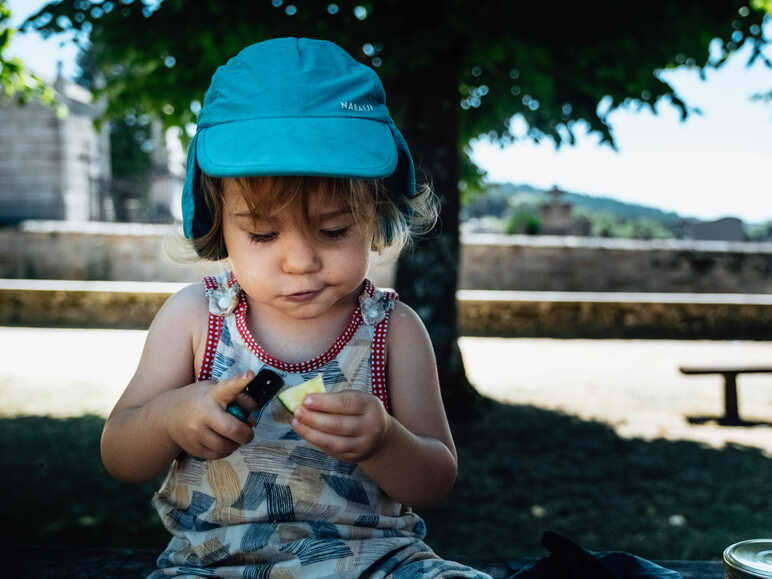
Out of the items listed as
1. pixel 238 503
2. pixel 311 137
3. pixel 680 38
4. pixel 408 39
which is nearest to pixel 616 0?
pixel 680 38

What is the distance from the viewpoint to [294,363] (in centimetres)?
167

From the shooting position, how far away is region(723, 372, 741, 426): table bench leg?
690 cm

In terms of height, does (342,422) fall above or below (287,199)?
below

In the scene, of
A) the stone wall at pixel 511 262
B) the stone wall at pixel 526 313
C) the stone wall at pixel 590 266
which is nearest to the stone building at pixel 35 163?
the stone wall at pixel 511 262

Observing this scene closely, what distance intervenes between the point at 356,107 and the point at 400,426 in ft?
2.15

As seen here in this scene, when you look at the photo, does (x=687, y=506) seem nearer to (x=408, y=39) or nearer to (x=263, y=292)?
(x=408, y=39)

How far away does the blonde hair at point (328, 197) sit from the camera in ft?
4.84

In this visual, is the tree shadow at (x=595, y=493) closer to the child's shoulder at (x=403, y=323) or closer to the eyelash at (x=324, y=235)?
the child's shoulder at (x=403, y=323)

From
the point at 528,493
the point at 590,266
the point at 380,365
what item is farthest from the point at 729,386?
the point at 590,266

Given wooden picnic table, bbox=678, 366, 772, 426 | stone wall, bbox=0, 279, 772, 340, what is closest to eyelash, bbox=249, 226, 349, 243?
wooden picnic table, bbox=678, 366, 772, 426

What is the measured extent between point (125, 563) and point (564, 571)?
4.05ft

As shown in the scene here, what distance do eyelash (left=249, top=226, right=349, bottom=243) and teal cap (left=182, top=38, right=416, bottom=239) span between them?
14 centimetres

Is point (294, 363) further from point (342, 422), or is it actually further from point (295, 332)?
point (342, 422)

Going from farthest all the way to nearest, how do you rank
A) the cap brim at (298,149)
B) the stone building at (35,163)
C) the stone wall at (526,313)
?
the stone building at (35,163) < the stone wall at (526,313) < the cap brim at (298,149)
